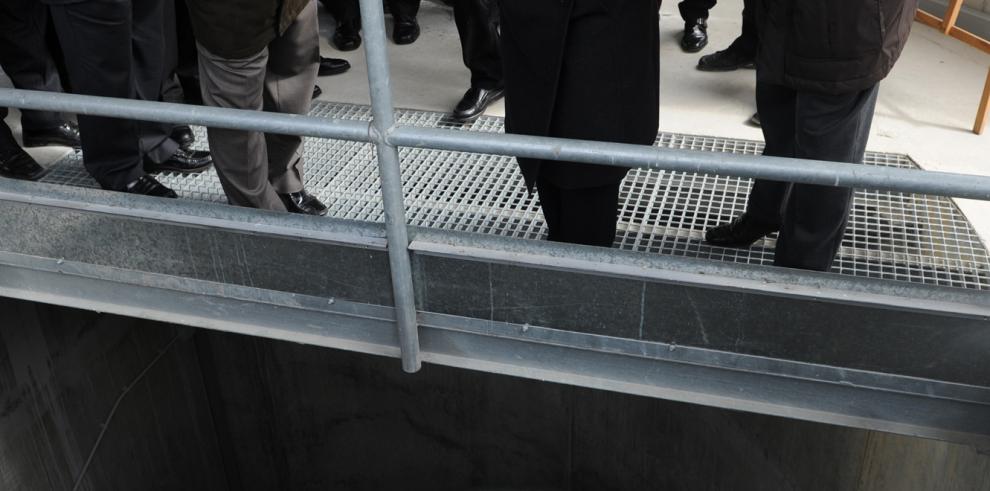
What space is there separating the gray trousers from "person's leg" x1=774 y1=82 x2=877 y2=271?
1.63 metres

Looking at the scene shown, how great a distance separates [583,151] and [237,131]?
1394mm

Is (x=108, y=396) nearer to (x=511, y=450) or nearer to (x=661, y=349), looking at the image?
(x=511, y=450)

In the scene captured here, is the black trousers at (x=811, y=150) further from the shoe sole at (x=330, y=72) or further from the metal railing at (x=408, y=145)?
the shoe sole at (x=330, y=72)

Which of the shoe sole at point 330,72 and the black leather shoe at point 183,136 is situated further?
the shoe sole at point 330,72

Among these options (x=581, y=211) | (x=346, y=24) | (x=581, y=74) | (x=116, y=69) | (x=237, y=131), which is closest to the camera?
(x=581, y=74)

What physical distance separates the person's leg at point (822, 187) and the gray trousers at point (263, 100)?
5.35 ft

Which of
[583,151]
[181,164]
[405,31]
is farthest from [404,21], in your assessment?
[583,151]

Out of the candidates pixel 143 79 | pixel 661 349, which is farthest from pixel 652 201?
pixel 143 79

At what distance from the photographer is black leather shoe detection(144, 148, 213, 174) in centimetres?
364

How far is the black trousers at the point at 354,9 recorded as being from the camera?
4.75 meters

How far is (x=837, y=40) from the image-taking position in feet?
7.71

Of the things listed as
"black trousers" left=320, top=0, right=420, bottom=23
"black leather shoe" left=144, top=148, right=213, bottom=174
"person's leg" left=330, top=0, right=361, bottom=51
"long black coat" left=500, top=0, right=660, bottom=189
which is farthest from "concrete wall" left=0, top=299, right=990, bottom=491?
"long black coat" left=500, top=0, right=660, bottom=189

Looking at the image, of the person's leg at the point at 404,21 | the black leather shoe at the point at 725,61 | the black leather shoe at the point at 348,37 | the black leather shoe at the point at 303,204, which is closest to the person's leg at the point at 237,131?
the black leather shoe at the point at 303,204

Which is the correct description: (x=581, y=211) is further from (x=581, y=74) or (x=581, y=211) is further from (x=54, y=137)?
(x=54, y=137)
